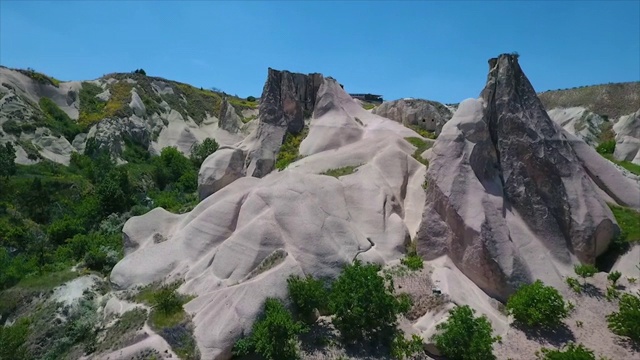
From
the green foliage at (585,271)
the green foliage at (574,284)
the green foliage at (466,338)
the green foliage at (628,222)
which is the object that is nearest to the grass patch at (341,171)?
the green foliage at (466,338)

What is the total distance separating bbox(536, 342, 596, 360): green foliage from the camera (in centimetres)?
1477

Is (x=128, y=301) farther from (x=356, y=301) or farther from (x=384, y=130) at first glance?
(x=384, y=130)

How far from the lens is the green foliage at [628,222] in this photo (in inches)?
835

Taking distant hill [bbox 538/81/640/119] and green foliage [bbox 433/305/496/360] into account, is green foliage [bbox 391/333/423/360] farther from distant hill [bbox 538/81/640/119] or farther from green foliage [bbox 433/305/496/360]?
distant hill [bbox 538/81/640/119]

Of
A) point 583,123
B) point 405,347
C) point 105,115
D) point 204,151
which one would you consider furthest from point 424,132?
point 105,115

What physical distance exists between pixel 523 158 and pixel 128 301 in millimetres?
19086

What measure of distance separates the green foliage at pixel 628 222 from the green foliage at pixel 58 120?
196ft

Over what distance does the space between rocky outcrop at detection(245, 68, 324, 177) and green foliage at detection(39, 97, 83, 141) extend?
40147mm

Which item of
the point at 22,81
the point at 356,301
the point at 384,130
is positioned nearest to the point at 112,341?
the point at 356,301

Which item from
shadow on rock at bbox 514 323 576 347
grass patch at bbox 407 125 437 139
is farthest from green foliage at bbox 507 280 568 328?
grass patch at bbox 407 125 437 139

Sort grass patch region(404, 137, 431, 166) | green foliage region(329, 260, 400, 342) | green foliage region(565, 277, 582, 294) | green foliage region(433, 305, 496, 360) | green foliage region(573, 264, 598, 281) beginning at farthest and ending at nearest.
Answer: grass patch region(404, 137, 431, 166) → green foliage region(573, 264, 598, 281) → green foliage region(565, 277, 582, 294) → green foliage region(329, 260, 400, 342) → green foliage region(433, 305, 496, 360)

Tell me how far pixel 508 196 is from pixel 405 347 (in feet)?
31.6

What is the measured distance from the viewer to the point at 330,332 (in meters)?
17.3

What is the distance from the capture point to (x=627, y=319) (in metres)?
16.7
